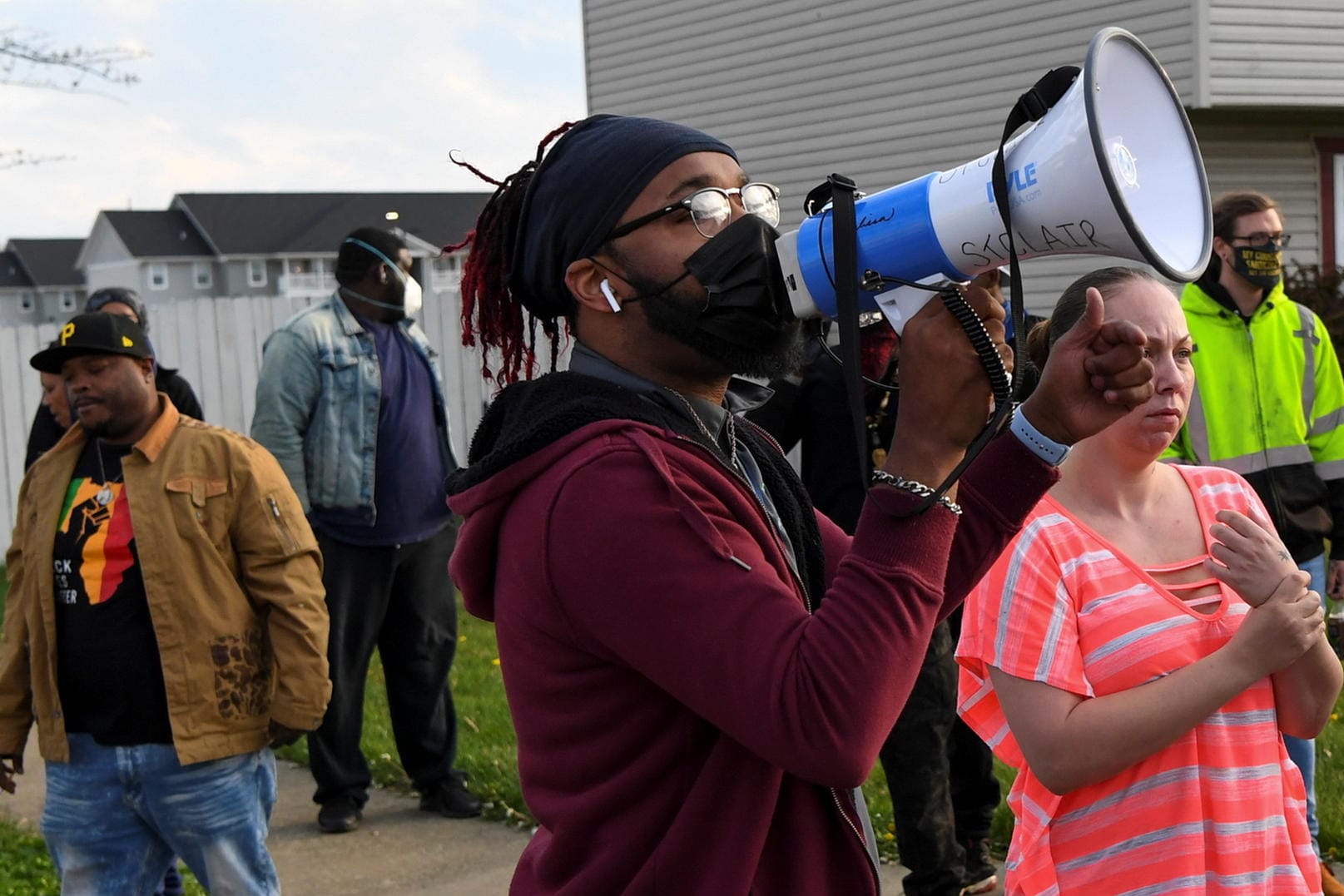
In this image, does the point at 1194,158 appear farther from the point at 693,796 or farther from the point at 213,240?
the point at 213,240

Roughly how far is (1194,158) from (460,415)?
42.9 ft

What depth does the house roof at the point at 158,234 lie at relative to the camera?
238 ft

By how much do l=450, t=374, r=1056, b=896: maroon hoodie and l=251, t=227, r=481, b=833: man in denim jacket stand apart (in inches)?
165

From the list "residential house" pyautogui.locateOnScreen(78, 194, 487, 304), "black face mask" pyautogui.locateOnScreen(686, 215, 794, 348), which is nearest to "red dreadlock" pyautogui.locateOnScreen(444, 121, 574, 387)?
"black face mask" pyautogui.locateOnScreen(686, 215, 794, 348)

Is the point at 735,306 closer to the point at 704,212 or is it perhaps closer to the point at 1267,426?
the point at 704,212

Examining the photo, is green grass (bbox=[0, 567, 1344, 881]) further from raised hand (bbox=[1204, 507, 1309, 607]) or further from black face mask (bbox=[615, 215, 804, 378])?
black face mask (bbox=[615, 215, 804, 378])

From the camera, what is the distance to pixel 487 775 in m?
6.44

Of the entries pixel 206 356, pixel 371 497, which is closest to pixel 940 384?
pixel 371 497

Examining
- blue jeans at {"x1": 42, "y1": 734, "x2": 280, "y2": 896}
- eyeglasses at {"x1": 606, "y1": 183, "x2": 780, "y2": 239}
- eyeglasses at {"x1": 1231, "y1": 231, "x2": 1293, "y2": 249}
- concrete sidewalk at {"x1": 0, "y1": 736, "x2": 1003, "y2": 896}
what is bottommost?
concrete sidewalk at {"x1": 0, "y1": 736, "x2": 1003, "y2": 896}

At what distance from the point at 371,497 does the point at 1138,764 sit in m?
4.04

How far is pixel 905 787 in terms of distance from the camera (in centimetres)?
464

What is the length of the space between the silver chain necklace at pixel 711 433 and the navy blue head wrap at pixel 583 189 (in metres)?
0.23

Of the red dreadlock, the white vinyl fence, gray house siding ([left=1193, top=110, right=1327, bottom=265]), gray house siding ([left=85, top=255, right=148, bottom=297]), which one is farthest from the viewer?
gray house siding ([left=85, top=255, right=148, bottom=297])

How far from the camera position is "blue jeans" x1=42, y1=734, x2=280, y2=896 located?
3.96 meters
